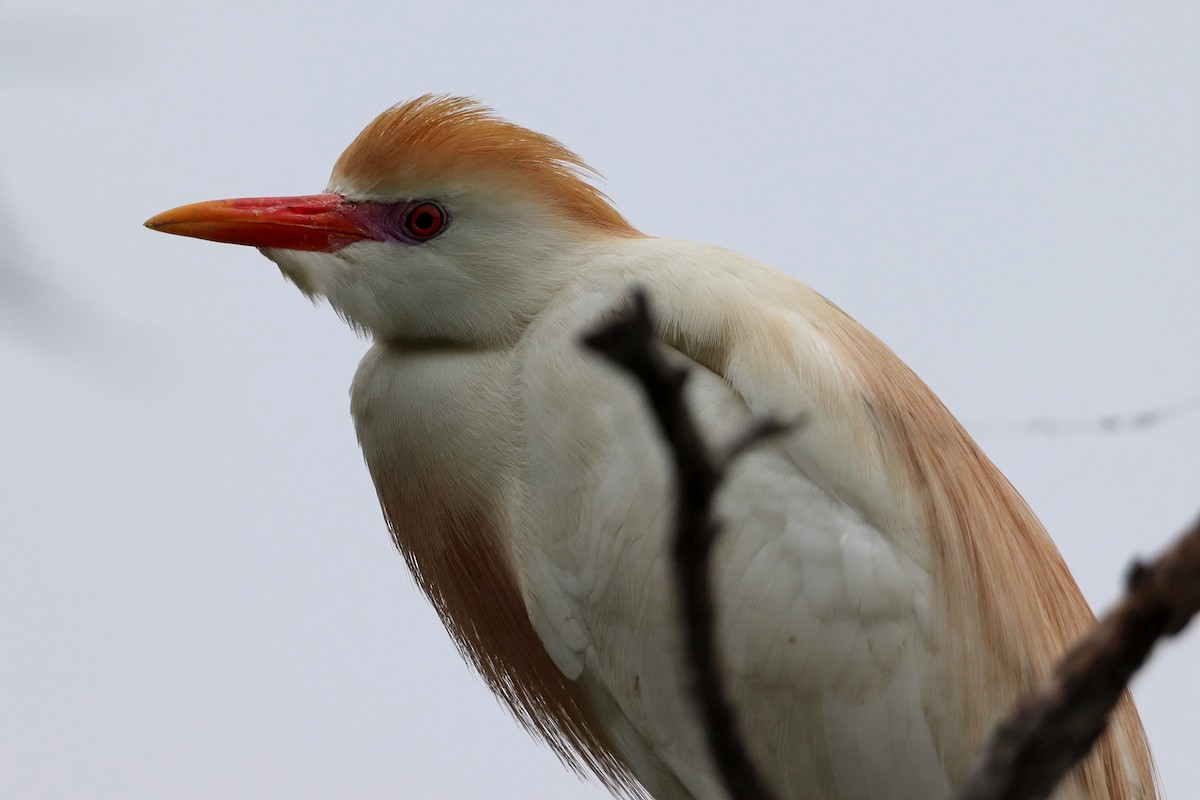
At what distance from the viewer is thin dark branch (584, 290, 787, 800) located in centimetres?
66

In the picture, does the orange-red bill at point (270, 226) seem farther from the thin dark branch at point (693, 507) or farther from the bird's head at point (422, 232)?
the thin dark branch at point (693, 507)

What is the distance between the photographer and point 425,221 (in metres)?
2.51

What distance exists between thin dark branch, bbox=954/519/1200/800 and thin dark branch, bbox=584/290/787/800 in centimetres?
17

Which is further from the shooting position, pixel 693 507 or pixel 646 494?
pixel 646 494

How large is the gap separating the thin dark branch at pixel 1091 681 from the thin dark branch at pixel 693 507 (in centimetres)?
17

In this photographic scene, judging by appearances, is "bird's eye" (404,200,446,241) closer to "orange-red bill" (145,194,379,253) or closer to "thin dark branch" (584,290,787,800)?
"orange-red bill" (145,194,379,253)

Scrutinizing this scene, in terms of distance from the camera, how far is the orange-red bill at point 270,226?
2.53m

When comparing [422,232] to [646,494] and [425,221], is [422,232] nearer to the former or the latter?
[425,221]

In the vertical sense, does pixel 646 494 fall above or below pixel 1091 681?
below

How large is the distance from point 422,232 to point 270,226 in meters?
0.32

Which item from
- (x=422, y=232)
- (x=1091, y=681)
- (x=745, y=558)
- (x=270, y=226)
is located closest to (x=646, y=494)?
(x=745, y=558)

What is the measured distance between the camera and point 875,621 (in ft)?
7.00

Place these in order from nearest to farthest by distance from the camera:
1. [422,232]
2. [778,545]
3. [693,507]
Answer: [693,507] → [778,545] → [422,232]

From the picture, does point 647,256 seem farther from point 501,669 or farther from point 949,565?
point 501,669
